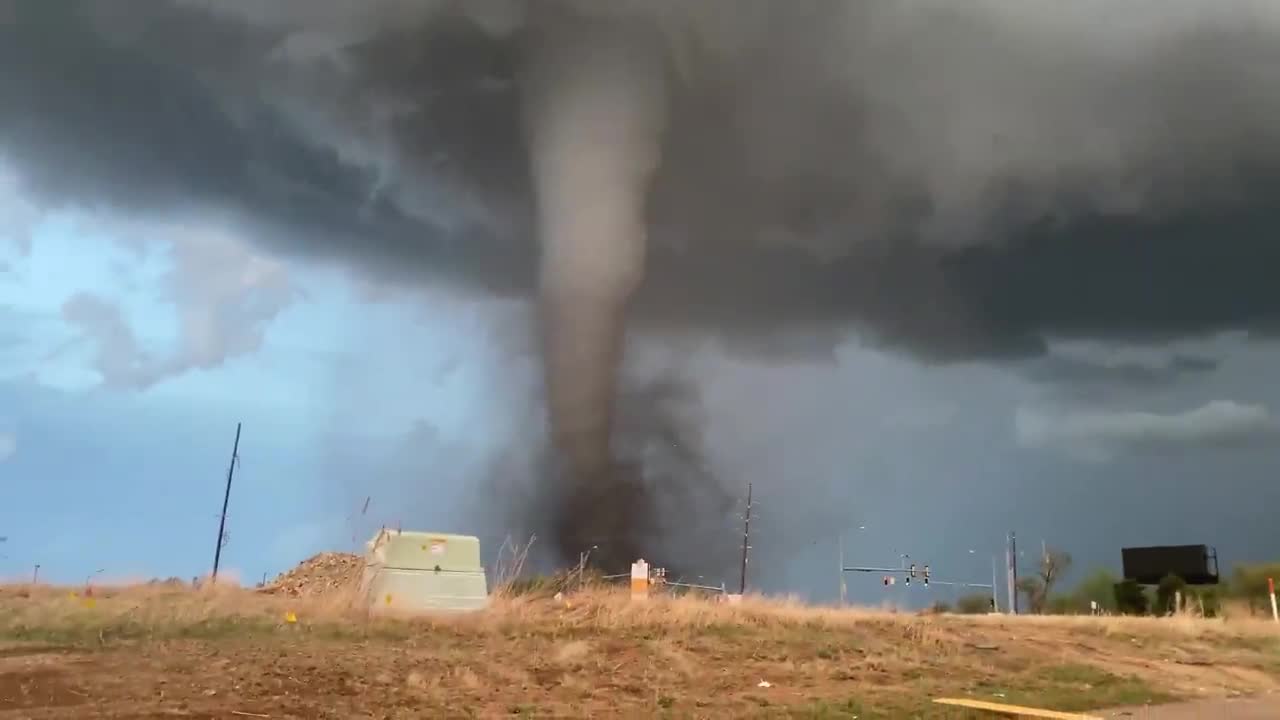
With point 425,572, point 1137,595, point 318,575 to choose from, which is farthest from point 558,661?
point 1137,595

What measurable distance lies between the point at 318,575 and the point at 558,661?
23039 mm

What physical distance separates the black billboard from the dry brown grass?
68785 millimetres

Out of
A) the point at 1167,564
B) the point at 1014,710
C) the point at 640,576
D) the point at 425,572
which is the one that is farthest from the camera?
the point at 1167,564

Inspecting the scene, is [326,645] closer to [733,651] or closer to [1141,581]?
[733,651]

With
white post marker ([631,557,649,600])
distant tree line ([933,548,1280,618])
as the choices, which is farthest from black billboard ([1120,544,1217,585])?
white post marker ([631,557,649,600])

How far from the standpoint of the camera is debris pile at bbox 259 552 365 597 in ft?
115

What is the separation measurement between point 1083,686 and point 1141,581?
86753 millimetres

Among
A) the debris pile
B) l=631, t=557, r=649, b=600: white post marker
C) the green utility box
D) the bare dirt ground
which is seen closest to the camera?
the bare dirt ground

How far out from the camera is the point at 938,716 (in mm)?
14922

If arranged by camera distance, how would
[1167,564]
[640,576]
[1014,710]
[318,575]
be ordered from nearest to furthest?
[1014,710] → [318,575] → [640,576] → [1167,564]

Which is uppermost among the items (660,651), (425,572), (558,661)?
(425,572)

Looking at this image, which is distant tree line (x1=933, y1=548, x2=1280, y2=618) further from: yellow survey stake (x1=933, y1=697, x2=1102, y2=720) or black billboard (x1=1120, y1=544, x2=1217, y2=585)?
yellow survey stake (x1=933, y1=697, x2=1102, y2=720)

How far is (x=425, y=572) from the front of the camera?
2836cm

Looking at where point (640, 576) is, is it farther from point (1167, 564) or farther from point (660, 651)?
point (1167, 564)
